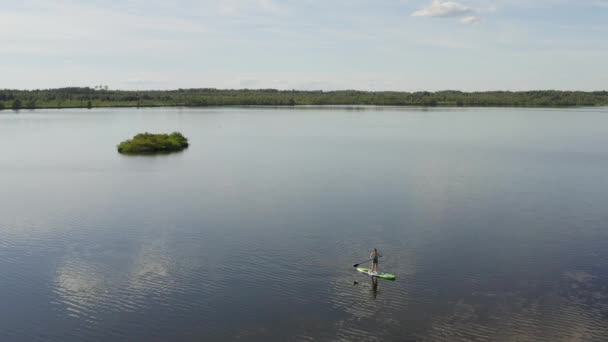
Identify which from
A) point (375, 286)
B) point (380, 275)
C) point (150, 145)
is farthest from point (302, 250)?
point (150, 145)

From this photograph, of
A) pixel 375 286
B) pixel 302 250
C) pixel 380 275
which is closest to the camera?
pixel 375 286

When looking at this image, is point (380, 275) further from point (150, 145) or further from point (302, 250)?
point (150, 145)

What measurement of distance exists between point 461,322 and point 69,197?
34763 mm

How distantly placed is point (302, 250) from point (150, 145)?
1993 inches

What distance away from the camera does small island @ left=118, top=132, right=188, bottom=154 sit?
7544 cm

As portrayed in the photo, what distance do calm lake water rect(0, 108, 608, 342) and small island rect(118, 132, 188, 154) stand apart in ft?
35.8

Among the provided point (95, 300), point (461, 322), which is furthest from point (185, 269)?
point (461, 322)

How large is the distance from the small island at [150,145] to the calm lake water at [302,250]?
10.9 m

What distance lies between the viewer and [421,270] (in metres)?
28.1

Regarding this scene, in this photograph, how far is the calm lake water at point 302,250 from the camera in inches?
888

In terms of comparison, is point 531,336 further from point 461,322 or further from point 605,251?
point 605,251

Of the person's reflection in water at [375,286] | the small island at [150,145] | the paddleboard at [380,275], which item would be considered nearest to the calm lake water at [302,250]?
the person's reflection in water at [375,286]

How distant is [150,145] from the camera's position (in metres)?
76.4

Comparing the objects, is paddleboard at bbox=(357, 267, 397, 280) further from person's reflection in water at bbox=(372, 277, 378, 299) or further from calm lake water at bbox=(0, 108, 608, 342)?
calm lake water at bbox=(0, 108, 608, 342)
